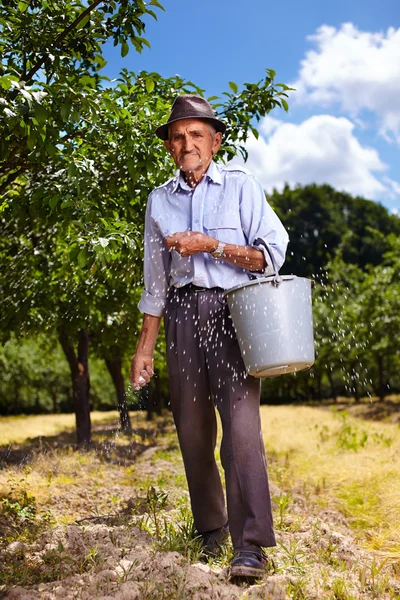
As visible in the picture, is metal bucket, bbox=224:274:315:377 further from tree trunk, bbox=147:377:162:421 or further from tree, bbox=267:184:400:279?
tree, bbox=267:184:400:279

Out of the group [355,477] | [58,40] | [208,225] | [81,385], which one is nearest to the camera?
[208,225]

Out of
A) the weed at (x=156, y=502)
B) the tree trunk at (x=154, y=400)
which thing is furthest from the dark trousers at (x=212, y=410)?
the tree trunk at (x=154, y=400)

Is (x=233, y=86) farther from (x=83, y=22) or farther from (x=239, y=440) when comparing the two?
(x=239, y=440)

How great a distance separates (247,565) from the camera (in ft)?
10.5

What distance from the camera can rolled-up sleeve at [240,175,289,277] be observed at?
3.37m

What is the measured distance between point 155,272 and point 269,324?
0.84m

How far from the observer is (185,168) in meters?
3.52

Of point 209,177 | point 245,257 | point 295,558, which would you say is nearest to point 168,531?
point 295,558

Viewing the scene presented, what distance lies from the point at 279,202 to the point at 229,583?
142ft

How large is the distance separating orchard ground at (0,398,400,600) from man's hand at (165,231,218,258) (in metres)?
1.55

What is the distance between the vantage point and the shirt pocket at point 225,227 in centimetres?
348

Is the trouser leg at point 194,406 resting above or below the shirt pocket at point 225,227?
below

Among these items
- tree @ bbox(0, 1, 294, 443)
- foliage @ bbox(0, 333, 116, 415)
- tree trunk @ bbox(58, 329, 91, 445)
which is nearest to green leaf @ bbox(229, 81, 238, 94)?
tree @ bbox(0, 1, 294, 443)

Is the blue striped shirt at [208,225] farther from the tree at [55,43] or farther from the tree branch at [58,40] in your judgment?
the tree branch at [58,40]
